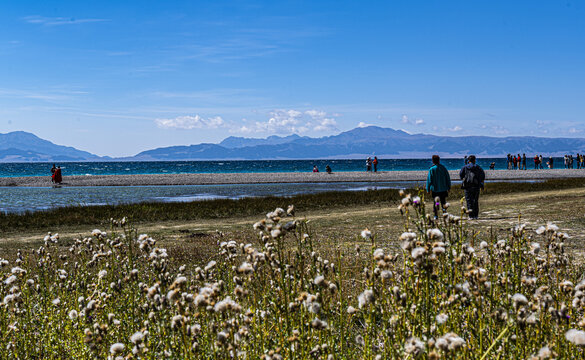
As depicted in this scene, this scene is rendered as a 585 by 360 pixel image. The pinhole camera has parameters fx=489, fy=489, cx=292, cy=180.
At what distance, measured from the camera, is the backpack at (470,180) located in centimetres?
1643

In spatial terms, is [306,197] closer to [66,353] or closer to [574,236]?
[574,236]

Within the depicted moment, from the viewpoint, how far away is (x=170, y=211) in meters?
27.1

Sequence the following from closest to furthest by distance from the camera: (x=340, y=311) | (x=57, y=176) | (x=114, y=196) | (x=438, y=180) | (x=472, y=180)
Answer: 1. (x=340, y=311)
2. (x=438, y=180)
3. (x=472, y=180)
4. (x=114, y=196)
5. (x=57, y=176)

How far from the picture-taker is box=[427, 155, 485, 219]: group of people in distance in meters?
15.3

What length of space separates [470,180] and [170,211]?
16.7 m

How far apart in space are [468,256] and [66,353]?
4608 millimetres

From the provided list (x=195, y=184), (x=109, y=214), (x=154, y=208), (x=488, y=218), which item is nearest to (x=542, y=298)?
(x=488, y=218)

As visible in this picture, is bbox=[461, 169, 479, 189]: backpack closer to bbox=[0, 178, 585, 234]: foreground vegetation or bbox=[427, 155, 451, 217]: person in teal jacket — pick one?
bbox=[427, 155, 451, 217]: person in teal jacket

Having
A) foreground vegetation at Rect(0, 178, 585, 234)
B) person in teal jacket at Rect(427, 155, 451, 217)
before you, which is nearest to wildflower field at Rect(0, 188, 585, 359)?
person in teal jacket at Rect(427, 155, 451, 217)

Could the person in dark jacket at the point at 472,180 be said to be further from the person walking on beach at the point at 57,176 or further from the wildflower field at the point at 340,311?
the person walking on beach at the point at 57,176

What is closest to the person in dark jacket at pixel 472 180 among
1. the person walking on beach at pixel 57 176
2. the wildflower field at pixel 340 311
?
the wildflower field at pixel 340 311

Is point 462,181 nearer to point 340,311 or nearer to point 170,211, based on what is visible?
point 340,311

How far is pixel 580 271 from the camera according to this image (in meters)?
7.72

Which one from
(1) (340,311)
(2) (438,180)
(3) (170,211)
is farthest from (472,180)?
(3) (170,211)
